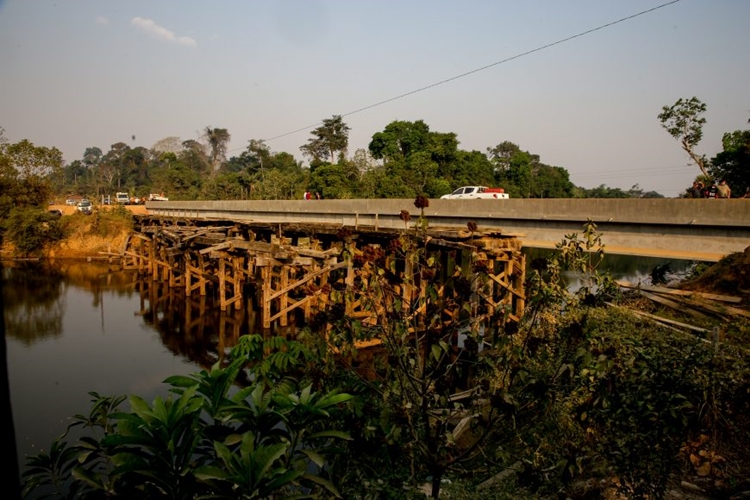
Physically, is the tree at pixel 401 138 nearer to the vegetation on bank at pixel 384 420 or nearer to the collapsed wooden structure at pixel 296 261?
the collapsed wooden structure at pixel 296 261

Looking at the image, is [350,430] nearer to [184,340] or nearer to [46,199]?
[184,340]

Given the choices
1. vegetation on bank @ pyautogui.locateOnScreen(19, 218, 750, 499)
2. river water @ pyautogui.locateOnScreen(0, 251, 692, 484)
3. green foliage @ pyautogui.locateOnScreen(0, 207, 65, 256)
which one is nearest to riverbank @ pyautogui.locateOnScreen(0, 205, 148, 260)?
green foliage @ pyautogui.locateOnScreen(0, 207, 65, 256)

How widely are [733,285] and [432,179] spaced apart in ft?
100

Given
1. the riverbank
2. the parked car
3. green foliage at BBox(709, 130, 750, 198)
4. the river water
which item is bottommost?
the river water

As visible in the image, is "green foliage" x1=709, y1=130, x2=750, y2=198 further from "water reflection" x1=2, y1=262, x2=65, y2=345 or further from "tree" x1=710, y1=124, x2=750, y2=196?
"water reflection" x1=2, y1=262, x2=65, y2=345

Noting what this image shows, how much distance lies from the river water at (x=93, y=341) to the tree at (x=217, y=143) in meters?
63.1

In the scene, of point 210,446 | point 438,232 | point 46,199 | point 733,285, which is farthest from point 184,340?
point 46,199

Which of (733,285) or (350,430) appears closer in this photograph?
(350,430)

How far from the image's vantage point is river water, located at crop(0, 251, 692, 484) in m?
9.93

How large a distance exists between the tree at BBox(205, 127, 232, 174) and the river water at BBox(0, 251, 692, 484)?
63070 mm

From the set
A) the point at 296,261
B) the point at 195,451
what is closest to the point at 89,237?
the point at 296,261

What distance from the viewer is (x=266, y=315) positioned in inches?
556

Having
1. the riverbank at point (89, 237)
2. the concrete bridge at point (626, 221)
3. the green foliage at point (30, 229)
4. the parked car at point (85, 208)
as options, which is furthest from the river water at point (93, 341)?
the parked car at point (85, 208)

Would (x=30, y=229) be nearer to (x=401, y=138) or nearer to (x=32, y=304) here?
(x=32, y=304)
